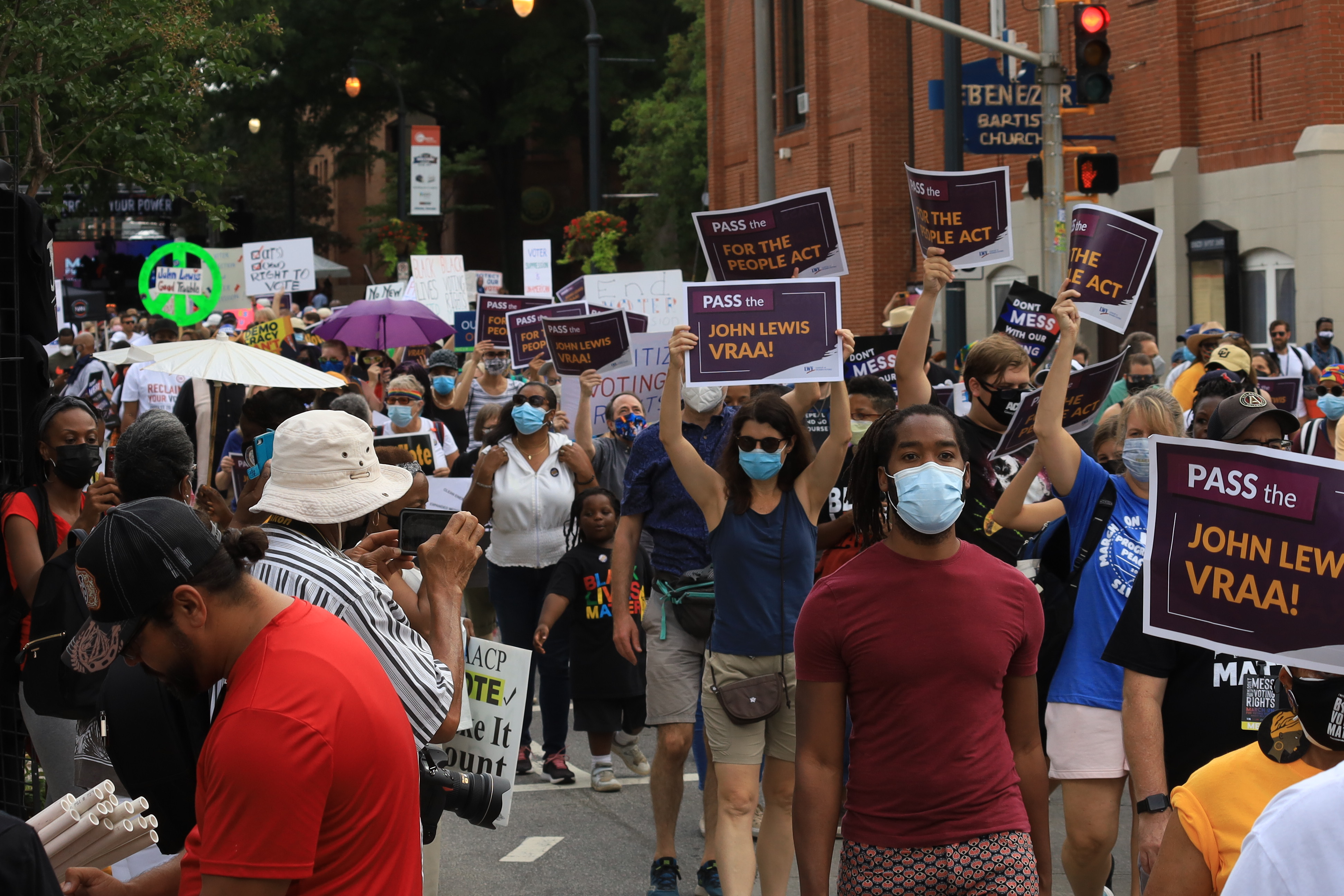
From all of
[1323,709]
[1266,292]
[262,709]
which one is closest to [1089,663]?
[1323,709]

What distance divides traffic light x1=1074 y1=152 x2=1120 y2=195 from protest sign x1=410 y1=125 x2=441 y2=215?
832 inches

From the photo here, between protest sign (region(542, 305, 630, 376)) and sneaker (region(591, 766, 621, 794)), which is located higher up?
protest sign (region(542, 305, 630, 376))

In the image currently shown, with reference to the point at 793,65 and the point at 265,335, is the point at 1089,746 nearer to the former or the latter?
the point at 265,335

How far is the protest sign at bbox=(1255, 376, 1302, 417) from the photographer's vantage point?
10141 mm

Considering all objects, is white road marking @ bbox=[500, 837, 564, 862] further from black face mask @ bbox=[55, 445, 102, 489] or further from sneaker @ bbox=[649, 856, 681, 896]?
black face mask @ bbox=[55, 445, 102, 489]

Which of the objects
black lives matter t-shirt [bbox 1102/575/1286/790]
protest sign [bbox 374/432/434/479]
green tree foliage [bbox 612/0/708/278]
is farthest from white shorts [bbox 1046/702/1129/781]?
green tree foliage [bbox 612/0/708/278]

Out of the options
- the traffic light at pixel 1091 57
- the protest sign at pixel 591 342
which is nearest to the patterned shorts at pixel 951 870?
the protest sign at pixel 591 342

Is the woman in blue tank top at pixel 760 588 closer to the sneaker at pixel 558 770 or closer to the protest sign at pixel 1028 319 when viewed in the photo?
the sneaker at pixel 558 770

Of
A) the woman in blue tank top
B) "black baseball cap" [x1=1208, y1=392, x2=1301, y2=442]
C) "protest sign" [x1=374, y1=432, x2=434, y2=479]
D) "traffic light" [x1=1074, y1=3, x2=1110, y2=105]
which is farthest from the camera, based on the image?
"traffic light" [x1=1074, y1=3, x2=1110, y2=105]

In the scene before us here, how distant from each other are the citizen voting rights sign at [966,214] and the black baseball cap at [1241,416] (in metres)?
3.47

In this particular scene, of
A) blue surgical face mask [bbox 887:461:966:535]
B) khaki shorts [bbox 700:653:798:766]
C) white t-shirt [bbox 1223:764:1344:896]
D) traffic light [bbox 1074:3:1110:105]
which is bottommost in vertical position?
khaki shorts [bbox 700:653:798:766]

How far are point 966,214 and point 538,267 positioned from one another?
50.4 ft

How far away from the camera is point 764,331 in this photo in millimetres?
6688

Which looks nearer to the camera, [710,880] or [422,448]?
[710,880]
